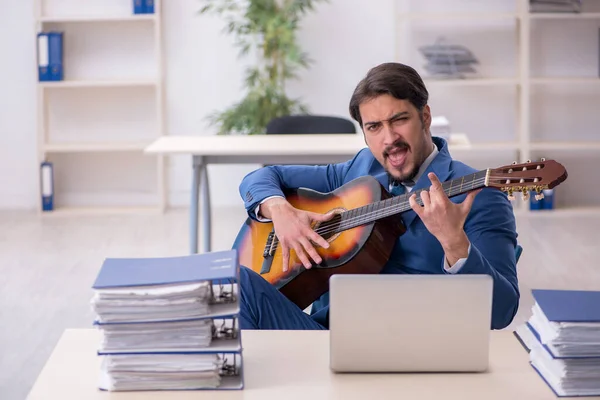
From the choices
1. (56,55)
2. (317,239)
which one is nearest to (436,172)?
(317,239)

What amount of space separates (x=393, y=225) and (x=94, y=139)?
4.38m

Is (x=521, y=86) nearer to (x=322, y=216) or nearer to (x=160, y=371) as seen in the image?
(x=322, y=216)

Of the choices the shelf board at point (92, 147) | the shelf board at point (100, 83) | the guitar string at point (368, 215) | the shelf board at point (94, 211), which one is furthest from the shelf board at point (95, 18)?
the guitar string at point (368, 215)

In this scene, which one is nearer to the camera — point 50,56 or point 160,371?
point 160,371

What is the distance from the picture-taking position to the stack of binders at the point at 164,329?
1.55 m

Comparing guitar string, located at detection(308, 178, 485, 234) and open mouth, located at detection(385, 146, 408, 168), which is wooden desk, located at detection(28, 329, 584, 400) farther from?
open mouth, located at detection(385, 146, 408, 168)

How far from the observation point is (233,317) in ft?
5.14

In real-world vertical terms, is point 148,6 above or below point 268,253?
above

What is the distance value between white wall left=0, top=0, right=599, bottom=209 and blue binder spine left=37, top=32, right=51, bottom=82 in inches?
9.8

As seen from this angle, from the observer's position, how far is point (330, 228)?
2.48m

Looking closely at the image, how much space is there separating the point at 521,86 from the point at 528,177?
432cm

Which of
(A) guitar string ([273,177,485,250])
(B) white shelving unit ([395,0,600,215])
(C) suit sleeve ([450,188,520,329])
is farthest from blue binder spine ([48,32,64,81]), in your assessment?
(C) suit sleeve ([450,188,520,329])

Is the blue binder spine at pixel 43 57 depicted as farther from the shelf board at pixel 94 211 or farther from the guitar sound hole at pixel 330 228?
the guitar sound hole at pixel 330 228

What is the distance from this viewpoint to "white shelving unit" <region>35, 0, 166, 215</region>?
20.1ft
